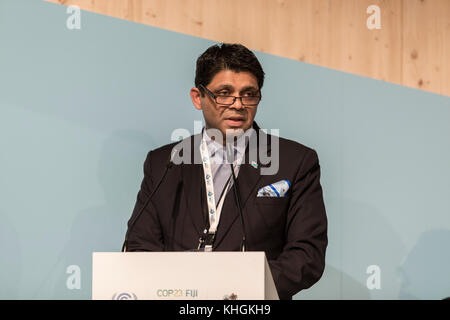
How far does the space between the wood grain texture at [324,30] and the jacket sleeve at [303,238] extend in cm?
86

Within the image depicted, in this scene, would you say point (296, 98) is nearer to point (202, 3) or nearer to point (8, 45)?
point (202, 3)

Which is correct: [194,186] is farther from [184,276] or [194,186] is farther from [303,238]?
[184,276]

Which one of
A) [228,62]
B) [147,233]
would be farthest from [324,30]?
[147,233]

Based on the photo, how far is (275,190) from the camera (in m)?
2.51

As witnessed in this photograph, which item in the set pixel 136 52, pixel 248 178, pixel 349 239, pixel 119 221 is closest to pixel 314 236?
pixel 248 178

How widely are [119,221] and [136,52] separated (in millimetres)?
823

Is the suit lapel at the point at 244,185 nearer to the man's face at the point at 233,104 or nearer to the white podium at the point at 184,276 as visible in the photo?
the man's face at the point at 233,104

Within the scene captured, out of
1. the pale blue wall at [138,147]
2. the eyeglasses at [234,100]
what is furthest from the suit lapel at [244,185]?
the pale blue wall at [138,147]

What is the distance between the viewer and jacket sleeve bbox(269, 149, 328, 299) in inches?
88.8

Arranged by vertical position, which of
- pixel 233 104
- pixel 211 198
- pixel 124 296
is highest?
pixel 233 104

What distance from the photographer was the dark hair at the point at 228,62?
2.60 meters

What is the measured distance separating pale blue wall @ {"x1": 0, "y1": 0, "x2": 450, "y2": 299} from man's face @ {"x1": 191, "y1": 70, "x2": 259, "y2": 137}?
65 cm

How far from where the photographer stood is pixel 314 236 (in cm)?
240

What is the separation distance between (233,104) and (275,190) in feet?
1.19
